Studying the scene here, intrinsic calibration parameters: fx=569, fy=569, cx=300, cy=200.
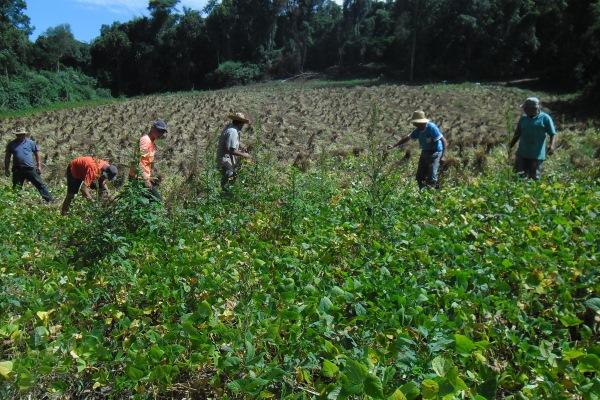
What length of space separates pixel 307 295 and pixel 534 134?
16.1 ft

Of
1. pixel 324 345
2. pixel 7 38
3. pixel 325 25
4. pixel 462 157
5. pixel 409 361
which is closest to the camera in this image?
pixel 409 361

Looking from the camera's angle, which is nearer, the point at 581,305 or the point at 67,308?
the point at 581,305

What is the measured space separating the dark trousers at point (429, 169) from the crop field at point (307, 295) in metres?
1.29

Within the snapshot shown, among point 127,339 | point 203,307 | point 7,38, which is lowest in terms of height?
point 127,339

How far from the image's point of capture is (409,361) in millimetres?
2439

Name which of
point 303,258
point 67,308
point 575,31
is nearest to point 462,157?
point 303,258

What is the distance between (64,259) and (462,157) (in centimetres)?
858

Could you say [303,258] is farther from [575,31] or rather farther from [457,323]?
[575,31]

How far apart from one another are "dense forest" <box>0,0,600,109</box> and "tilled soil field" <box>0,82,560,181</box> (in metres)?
16.1

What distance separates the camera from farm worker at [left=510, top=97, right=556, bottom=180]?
706 cm

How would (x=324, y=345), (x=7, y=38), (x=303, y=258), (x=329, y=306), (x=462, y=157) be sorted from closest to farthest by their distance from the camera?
(x=324, y=345) < (x=329, y=306) < (x=303, y=258) < (x=462, y=157) < (x=7, y=38)

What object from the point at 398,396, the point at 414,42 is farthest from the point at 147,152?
the point at 414,42

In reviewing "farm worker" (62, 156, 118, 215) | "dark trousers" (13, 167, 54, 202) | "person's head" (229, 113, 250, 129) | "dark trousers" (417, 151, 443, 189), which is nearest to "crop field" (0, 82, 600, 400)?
"farm worker" (62, 156, 118, 215)

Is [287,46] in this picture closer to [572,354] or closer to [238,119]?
[238,119]
